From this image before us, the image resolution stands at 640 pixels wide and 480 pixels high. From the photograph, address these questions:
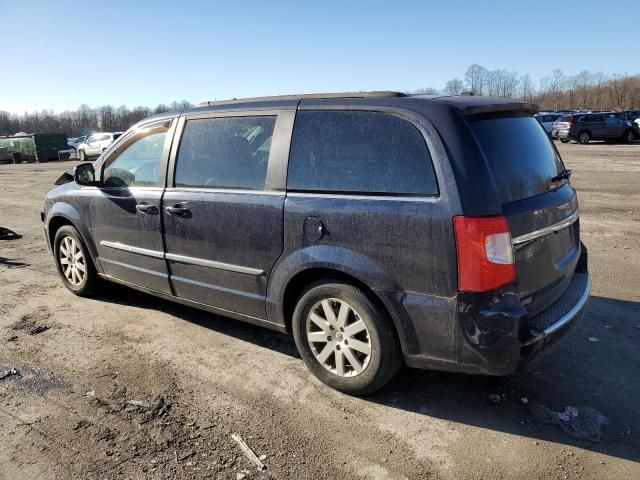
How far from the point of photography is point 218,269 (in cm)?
386

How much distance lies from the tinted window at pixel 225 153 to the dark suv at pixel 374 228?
0.4 inches

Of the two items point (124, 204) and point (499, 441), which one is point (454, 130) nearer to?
point (499, 441)

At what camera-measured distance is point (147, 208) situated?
427 centimetres

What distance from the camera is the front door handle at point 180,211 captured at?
3973mm

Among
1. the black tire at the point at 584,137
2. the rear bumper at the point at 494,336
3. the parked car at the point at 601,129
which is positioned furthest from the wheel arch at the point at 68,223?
the black tire at the point at 584,137

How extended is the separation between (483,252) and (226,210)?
187 cm

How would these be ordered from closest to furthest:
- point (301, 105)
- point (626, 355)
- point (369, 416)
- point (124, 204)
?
point (369, 416) → point (301, 105) → point (626, 355) → point (124, 204)

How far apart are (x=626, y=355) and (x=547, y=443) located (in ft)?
4.44

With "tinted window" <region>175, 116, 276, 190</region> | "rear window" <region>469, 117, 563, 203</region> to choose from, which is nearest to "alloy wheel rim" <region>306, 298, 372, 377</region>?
"tinted window" <region>175, 116, 276, 190</region>

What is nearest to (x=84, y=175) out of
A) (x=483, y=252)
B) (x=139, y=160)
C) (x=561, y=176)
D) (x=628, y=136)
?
(x=139, y=160)

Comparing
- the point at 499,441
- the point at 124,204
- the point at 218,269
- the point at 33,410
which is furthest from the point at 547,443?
the point at 124,204

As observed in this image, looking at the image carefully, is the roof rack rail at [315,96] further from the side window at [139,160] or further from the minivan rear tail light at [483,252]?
the minivan rear tail light at [483,252]

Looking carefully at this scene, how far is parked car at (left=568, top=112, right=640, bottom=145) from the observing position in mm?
27797

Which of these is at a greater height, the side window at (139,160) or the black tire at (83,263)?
the side window at (139,160)
